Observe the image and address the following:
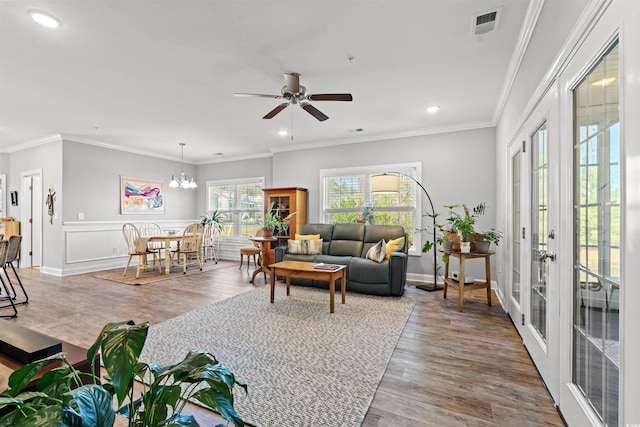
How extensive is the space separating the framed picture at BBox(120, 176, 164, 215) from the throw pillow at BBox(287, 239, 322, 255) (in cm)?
398

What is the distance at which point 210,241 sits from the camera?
7105 millimetres

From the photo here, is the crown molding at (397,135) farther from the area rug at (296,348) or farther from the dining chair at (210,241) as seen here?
the area rug at (296,348)

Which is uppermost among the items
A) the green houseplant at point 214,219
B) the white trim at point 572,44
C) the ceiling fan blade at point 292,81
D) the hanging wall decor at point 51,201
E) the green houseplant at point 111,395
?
the ceiling fan blade at point 292,81

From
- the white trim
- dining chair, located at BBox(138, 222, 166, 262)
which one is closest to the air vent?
the white trim

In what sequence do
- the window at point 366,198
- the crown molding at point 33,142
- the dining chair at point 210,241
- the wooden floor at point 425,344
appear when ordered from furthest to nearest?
the dining chair at point 210,241 < the crown molding at point 33,142 < the window at point 366,198 < the wooden floor at point 425,344

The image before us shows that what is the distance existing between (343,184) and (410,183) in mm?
1271

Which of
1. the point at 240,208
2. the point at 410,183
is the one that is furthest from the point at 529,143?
the point at 240,208

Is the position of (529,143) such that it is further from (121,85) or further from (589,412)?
(121,85)

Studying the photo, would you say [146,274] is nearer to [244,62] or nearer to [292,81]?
[244,62]

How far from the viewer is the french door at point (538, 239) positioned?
1799 millimetres

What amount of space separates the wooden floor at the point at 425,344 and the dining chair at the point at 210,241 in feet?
6.69

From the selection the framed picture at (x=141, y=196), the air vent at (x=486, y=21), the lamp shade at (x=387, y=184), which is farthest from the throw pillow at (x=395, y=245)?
the framed picture at (x=141, y=196)

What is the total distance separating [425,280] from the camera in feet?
16.7

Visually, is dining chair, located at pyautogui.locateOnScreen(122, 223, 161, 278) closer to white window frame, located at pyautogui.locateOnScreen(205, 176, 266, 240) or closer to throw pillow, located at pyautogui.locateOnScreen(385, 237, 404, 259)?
white window frame, located at pyautogui.locateOnScreen(205, 176, 266, 240)
